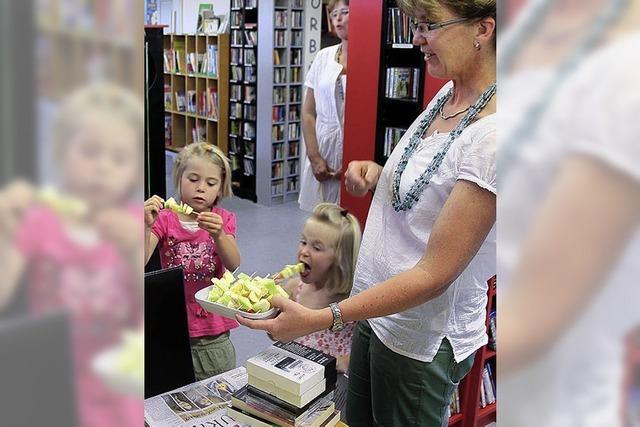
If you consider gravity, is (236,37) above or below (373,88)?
above

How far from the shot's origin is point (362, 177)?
1.77 m

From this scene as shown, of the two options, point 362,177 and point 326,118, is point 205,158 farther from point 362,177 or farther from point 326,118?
point 326,118

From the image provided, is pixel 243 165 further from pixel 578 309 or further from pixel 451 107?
pixel 578 309

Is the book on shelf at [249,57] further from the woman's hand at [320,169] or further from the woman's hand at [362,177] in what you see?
the woman's hand at [362,177]

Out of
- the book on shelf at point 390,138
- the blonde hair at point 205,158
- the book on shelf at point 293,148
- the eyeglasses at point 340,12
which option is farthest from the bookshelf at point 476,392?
the book on shelf at point 293,148

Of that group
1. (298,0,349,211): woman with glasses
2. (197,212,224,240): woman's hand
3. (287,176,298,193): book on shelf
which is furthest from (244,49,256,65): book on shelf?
(197,212,224,240): woman's hand

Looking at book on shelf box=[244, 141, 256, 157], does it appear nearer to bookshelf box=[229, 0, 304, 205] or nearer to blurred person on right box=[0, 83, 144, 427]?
bookshelf box=[229, 0, 304, 205]

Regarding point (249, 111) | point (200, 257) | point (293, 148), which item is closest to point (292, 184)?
point (293, 148)

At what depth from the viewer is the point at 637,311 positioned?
379 millimetres

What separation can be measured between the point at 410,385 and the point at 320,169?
2.38 m

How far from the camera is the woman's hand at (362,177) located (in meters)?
1.75

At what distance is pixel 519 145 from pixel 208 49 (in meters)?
8.33

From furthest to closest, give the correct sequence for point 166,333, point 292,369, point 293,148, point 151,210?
point 293,148 → point 166,333 → point 151,210 → point 292,369

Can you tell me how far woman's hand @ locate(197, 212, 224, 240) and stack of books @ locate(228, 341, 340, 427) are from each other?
719 millimetres
